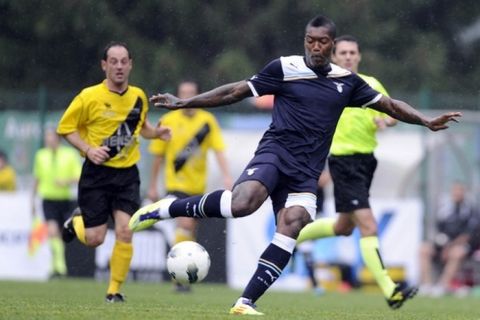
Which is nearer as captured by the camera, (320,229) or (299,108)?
(299,108)

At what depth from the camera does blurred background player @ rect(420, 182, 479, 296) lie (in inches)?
672

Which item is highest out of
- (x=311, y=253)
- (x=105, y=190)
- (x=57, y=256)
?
(x=105, y=190)

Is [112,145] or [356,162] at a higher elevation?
[112,145]

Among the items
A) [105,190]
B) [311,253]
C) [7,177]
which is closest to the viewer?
[105,190]

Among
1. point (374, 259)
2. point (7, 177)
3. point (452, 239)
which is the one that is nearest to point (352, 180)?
point (374, 259)

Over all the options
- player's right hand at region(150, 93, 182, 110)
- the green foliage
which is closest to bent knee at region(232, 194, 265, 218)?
player's right hand at region(150, 93, 182, 110)

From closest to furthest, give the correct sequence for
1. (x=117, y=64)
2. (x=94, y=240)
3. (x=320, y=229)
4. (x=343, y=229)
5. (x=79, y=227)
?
1. (x=117, y=64)
2. (x=94, y=240)
3. (x=79, y=227)
4. (x=343, y=229)
5. (x=320, y=229)

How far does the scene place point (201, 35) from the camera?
16859 millimetres

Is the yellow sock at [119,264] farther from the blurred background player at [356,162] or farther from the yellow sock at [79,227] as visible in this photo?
the blurred background player at [356,162]

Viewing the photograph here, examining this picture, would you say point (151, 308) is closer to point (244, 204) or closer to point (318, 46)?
point (244, 204)

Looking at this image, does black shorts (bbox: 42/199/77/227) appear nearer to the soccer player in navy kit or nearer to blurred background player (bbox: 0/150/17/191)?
blurred background player (bbox: 0/150/17/191)

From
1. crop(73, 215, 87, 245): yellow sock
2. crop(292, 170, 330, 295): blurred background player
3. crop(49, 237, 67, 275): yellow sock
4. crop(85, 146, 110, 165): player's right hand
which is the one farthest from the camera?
crop(49, 237, 67, 275): yellow sock

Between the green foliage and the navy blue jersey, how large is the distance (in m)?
6.92

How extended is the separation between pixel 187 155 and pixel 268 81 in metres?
5.35
